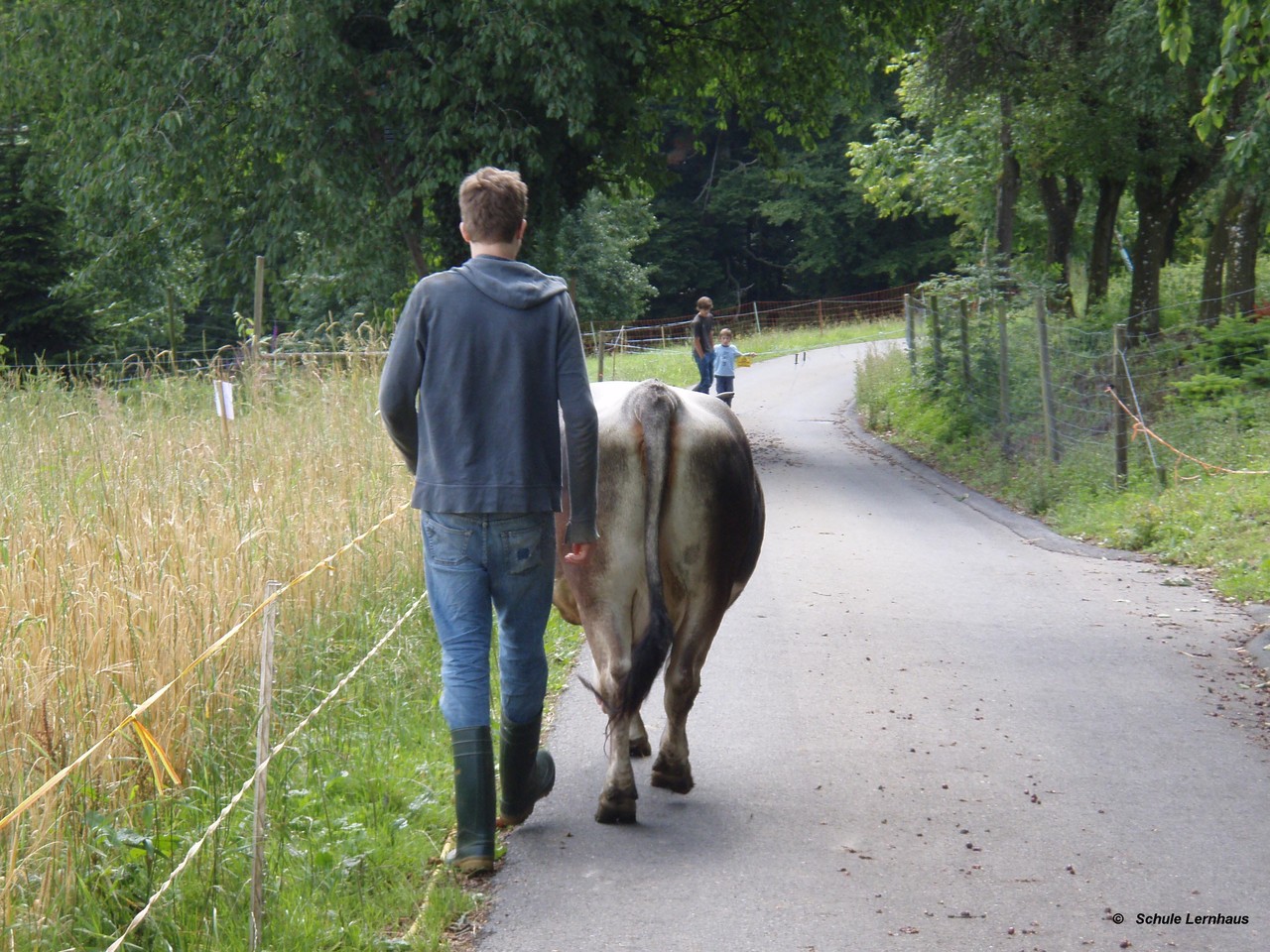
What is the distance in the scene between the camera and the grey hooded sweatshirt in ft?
14.6

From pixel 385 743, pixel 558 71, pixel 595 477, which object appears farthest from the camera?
pixel 558 71

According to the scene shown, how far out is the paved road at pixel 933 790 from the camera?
4.18m

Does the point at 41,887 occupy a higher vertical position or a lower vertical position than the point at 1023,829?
higher

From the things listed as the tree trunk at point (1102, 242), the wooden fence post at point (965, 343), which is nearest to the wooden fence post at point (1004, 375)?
the wooden fence post at point (965, 343)

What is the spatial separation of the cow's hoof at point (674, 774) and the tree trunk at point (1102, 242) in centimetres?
2244

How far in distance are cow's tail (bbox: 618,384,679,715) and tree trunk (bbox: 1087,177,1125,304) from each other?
879 inches

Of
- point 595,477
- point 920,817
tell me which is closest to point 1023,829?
point 920,817

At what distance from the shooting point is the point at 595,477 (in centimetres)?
465

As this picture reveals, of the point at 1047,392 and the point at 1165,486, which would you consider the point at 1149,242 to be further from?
the point at 1165,486

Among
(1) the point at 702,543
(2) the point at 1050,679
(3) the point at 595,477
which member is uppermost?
(3) the point at 595,477

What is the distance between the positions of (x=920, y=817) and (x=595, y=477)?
1835mm

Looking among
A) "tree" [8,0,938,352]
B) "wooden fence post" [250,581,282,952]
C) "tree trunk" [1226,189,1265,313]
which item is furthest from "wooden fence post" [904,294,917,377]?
"wooden fence post" [250,581,282,952]

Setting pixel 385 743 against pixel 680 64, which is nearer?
pixel 385 743

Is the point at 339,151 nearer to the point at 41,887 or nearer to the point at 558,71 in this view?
the point at 558,71
